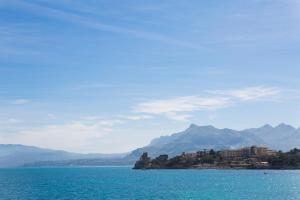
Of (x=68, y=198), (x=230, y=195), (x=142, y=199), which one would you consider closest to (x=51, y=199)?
(x=68, y=198)

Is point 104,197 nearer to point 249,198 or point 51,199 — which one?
point 51,199

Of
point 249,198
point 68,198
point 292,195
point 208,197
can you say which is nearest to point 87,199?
point 68,198

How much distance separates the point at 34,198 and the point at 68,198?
920 cm

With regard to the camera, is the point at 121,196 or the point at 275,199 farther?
the point at 121,196

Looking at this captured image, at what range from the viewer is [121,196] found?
12212cm

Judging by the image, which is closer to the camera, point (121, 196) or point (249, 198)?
point (249, 198)

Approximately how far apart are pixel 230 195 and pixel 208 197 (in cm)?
686

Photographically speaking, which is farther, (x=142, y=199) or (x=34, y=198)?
(x=34, y=198)

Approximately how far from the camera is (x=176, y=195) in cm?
12212

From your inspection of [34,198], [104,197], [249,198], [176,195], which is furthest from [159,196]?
[34,198]

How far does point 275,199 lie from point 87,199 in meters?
41.1

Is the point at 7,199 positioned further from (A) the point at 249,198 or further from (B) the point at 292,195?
(B) the point at 292,195

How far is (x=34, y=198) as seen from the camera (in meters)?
121

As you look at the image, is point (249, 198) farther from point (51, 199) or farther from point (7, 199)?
point (7, 199)
